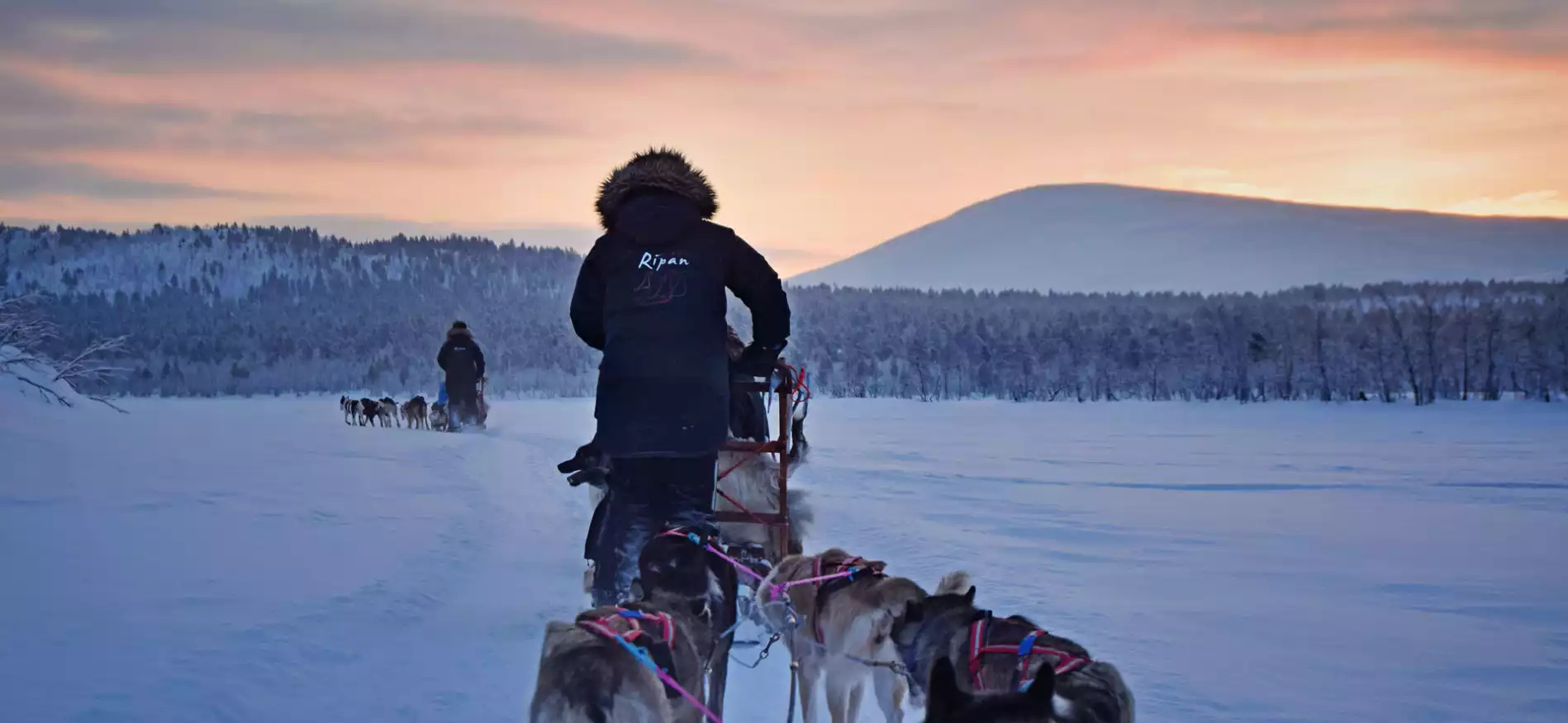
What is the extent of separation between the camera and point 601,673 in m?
2.77

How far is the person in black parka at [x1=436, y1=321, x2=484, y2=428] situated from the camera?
2175 cm

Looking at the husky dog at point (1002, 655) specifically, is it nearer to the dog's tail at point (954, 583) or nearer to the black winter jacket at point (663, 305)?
the dog's tail at point (954, 583)

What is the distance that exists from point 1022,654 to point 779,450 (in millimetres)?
2451

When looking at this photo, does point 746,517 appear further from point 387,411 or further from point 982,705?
point 387,411

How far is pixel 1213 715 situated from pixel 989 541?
4489 mm

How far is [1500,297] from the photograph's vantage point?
174 feet

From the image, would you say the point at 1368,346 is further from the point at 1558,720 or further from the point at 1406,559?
the point at 1558,720

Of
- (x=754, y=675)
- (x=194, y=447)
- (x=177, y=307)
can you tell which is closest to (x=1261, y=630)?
(x=754, y=675)

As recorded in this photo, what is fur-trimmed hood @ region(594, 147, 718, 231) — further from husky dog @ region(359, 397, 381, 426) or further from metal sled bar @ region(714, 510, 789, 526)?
husky dog @ region(359, 397, 381, 426)

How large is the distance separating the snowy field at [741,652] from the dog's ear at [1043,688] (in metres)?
2.31

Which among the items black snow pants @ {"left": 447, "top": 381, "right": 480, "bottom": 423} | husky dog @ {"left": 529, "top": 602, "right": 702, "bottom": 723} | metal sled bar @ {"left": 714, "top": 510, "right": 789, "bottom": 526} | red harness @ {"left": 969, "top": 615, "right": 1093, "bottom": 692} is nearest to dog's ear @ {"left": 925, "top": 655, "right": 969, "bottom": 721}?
red harness @ {"left": 969, "top": 615, "right": 1093, "bottom": 692}

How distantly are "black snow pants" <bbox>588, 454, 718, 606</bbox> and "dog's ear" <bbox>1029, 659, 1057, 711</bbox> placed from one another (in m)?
1.81

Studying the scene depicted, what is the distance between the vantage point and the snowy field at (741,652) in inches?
180

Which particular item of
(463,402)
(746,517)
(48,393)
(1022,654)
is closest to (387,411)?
(463,402)
